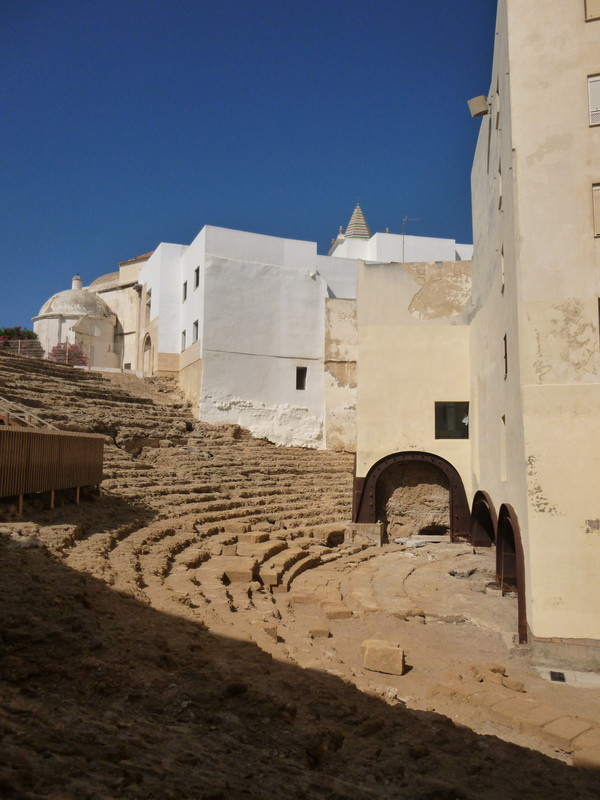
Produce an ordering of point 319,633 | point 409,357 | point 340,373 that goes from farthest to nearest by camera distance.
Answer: point 340,373
point 409,357
point 319,633

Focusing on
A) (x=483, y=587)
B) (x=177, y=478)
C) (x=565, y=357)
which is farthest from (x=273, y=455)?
(x=565, y=357)

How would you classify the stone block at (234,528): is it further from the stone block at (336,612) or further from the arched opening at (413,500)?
the stone block at (336,612)

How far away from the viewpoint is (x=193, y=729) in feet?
12.9

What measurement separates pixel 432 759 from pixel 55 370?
808 inches

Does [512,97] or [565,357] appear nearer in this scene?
[565,357]

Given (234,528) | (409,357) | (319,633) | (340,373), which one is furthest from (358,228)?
(319,633)

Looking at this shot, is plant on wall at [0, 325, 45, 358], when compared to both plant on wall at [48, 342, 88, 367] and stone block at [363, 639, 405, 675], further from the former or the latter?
stone block at [363, 639, 405, 675]

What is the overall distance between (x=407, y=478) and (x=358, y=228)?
2273 cm

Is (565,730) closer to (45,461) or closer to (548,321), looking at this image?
(548,321)

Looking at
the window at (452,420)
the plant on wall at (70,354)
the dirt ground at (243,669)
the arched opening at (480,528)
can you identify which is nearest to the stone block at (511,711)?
the dirt ground at (243,669)

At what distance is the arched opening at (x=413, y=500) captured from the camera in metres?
15.4

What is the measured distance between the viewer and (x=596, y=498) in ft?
26.8

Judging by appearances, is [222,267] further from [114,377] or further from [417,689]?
[417,689]

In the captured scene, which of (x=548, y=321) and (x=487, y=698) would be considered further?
(x=548, y=321)
